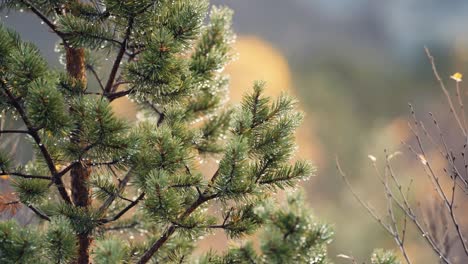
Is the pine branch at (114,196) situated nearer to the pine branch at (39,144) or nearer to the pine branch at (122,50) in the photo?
the pine branch at (39,144)

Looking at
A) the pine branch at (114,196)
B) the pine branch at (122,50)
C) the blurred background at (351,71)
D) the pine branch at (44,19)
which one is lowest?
the pine branch at (114,196)

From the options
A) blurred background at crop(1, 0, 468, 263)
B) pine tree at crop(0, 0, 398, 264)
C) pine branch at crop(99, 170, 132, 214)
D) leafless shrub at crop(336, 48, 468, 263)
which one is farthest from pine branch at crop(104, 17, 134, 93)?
blurred background at crop(1, 0, 468, 263)

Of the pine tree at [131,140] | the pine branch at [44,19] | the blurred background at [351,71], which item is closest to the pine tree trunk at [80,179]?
the pine tree at [131,140]

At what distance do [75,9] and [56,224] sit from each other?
0.76m

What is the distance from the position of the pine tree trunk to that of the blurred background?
22.0 ft

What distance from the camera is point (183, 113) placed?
2490 millimetres

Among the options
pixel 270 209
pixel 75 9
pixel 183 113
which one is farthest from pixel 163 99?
pixel 270 209

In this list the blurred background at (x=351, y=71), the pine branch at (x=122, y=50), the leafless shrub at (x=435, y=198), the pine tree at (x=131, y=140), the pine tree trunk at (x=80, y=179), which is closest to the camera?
the pine tree at (x=131, y=140)

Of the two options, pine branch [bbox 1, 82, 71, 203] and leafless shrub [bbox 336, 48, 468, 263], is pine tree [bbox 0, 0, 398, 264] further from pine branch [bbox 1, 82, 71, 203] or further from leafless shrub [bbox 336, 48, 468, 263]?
leafless shrub [bbox 336, 48, 468, 263]

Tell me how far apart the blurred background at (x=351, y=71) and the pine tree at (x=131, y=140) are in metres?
6.89

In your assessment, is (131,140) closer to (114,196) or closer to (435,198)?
(114,196)

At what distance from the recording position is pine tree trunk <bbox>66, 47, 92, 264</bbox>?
7.72 ft

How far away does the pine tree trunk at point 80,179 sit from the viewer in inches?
92.6

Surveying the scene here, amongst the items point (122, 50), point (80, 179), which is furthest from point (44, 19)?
point (80, 179)
